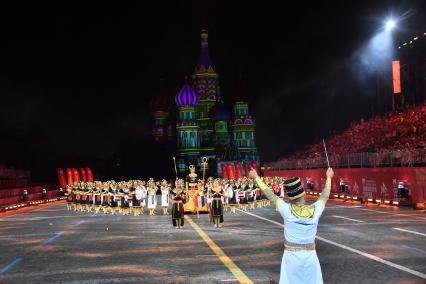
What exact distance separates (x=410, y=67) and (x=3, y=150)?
151ft

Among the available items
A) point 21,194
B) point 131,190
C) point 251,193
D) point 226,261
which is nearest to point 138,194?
point 131,190

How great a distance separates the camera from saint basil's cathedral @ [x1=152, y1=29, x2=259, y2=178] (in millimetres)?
134875

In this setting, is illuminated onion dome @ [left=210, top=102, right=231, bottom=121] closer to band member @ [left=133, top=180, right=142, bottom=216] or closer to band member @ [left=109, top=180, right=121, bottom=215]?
band member @ [left=109, top=180, right=121, bottom=215]

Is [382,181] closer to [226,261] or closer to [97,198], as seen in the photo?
→ [97,198]

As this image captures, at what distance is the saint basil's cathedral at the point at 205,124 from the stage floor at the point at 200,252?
105200 mm

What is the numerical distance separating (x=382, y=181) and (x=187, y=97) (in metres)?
103

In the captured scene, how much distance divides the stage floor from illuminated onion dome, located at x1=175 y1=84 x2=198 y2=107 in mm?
113310

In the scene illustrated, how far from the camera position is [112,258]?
1370 centimetres

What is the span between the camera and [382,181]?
3512 cm

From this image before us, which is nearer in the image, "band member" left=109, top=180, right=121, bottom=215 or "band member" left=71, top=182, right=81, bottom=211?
"band member" left=109, top=180, right=121, bottom=215

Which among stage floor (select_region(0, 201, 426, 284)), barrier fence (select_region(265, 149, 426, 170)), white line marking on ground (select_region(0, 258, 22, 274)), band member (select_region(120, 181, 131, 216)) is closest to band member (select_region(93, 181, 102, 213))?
band member (select_region(120, 181, 131, 216))

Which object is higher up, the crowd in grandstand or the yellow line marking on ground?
the crowd in grandstand

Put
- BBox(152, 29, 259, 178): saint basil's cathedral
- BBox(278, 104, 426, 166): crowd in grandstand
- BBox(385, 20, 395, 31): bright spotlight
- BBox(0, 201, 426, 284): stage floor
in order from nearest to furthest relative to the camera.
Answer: BBox(0, 201, 426, 284): stage floor → BBox(278, 104, 426, 166): crowd in grandstand → BBox(385, 20, 395, 31): bright spotlight → BBox(152, 29, 259, 178): saint basil's cathedral

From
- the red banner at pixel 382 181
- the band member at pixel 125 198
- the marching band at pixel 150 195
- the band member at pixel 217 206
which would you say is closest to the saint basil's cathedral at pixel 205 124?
the red banner at pixel 382 181
